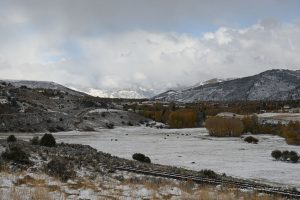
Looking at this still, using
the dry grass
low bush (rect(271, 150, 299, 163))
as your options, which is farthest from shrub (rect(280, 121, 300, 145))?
the dry grass

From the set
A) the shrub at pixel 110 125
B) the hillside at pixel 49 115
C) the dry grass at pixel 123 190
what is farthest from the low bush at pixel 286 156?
the shrub at pixel 110 125

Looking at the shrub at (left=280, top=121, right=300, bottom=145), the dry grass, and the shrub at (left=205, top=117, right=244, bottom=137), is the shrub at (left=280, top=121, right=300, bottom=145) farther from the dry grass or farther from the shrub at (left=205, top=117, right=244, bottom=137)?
the dry grass

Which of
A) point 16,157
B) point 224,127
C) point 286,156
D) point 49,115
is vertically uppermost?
point 49,115

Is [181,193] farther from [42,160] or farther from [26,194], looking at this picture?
[42,160]

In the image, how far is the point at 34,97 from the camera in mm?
147250

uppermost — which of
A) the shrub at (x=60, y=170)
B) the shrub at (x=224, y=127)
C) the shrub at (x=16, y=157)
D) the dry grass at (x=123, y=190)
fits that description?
the shrub at (x=224, y=127)

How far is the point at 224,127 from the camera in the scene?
114188 mm

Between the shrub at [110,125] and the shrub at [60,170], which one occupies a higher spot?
the shrub at [110,125]

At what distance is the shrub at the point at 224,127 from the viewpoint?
113 meters

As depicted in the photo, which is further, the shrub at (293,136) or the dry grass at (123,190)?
the shrub at (293,136)

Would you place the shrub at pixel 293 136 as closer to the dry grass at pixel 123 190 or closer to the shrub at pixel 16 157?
the dry grass at pixel 123 190

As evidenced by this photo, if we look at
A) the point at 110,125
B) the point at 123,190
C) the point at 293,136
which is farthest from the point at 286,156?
the point at 110,125

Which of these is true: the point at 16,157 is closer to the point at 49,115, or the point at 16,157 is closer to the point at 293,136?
the point at 293,136

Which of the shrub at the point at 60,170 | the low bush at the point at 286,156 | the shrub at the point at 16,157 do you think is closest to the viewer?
the shrub at the point at 60,170
